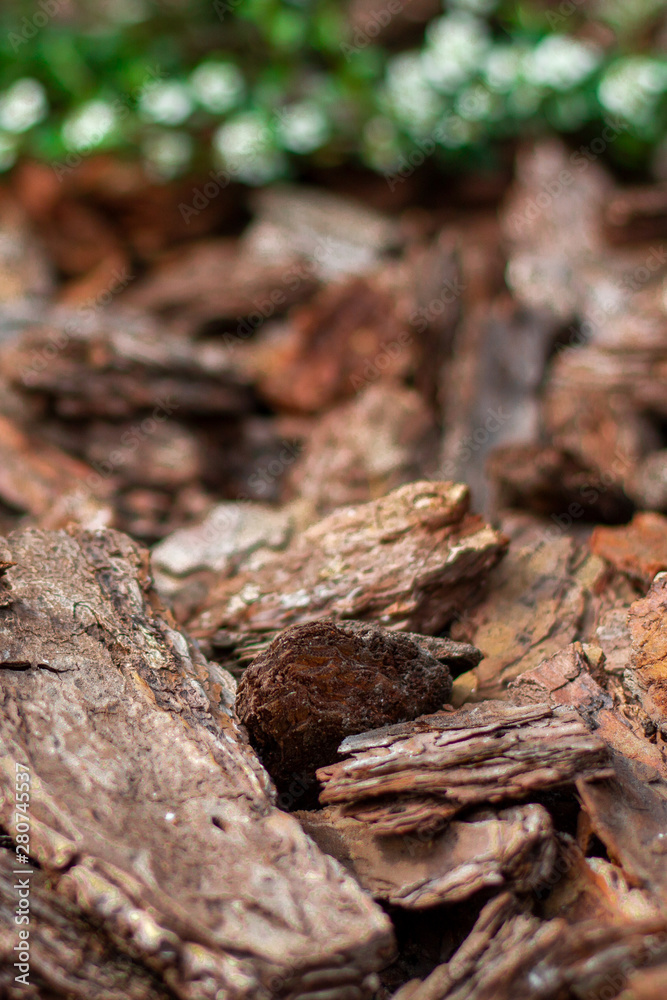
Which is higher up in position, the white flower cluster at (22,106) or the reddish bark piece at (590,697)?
the white flower cluster at (22,106)

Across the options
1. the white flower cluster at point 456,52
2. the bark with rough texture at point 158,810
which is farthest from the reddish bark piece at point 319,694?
the white flower cluster at point 456,52

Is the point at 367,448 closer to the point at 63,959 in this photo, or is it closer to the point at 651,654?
the point at 651,654

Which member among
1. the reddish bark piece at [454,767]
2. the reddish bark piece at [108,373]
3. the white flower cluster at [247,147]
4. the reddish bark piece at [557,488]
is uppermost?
the white flower cluster at [247,147]

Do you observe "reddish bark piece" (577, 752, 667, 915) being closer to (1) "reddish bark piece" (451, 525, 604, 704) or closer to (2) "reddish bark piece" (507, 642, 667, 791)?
(2) "reddish bark piece" (507, 642, 667, 791)

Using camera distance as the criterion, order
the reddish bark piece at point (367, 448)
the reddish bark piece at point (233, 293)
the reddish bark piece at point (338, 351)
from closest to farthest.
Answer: the reddish bark piece at point (367, 448), the reddish bark piece at point (338, 351), the reddish bark piece at point (233, 293)

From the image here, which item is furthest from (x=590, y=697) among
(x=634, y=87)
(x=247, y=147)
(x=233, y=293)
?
(x=634, y=87)

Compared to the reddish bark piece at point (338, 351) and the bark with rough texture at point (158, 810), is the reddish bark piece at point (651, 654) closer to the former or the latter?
the bark with rough texture at point (158, 810)

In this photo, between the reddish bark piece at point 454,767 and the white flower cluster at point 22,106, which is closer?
the reddish bark piece at point 454,767
